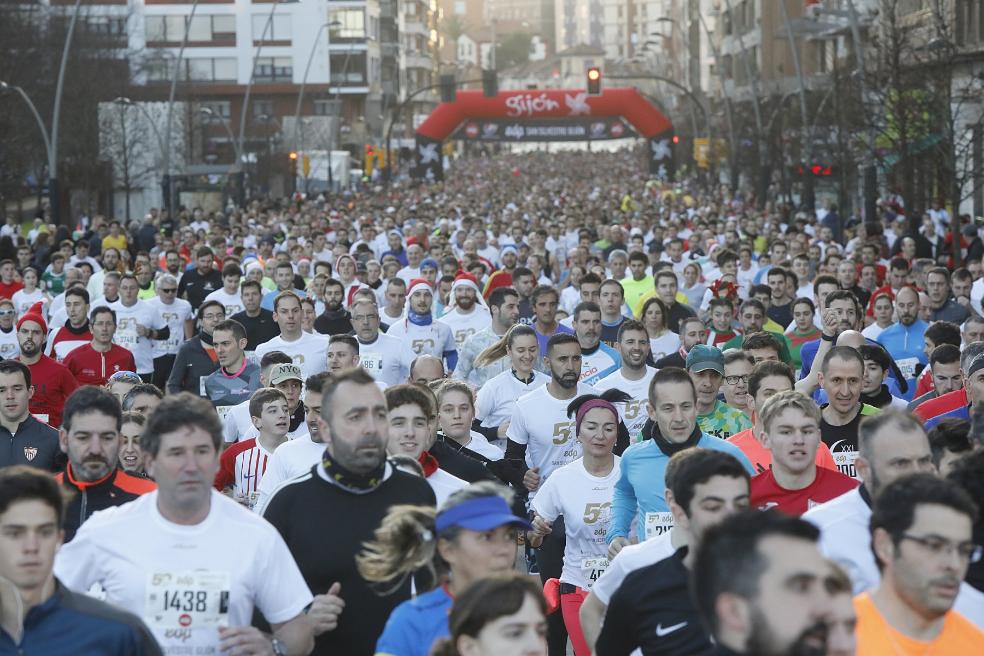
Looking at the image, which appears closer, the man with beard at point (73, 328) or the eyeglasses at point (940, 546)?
the eyeglasses at point (940, 546)

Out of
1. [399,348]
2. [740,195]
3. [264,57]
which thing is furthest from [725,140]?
[399,348]

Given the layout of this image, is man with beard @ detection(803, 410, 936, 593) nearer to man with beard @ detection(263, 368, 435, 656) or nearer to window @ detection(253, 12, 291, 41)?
man with beard @ detection(263, 368, 435, 656)

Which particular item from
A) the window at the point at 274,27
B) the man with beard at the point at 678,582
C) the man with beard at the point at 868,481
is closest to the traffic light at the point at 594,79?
the man with beard at the point at 868,481

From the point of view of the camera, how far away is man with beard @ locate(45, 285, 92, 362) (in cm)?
1517

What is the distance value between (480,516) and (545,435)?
508cm

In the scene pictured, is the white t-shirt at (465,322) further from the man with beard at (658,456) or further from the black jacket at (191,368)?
the man with beard at (658,456)

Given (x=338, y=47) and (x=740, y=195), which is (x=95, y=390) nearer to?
(x=740, y=195)

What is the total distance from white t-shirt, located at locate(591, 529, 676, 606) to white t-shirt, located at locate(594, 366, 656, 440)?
4.83 metres

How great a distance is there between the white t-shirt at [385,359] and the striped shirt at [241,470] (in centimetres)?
413

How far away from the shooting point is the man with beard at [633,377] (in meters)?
11.1

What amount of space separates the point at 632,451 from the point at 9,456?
11.7 feet

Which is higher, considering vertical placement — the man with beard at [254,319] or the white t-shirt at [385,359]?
the man with beard at [254,319]

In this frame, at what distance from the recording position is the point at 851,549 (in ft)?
19.4

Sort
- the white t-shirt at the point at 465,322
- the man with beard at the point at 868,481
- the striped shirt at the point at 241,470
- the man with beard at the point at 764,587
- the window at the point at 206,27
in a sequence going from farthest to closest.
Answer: the window at the point at 206,27, the white t-shirt at the point at 465,322, the striped shirt at the point at 241,470, the man with beard at the point at 868,481, the man with beard at the point at 764,587
